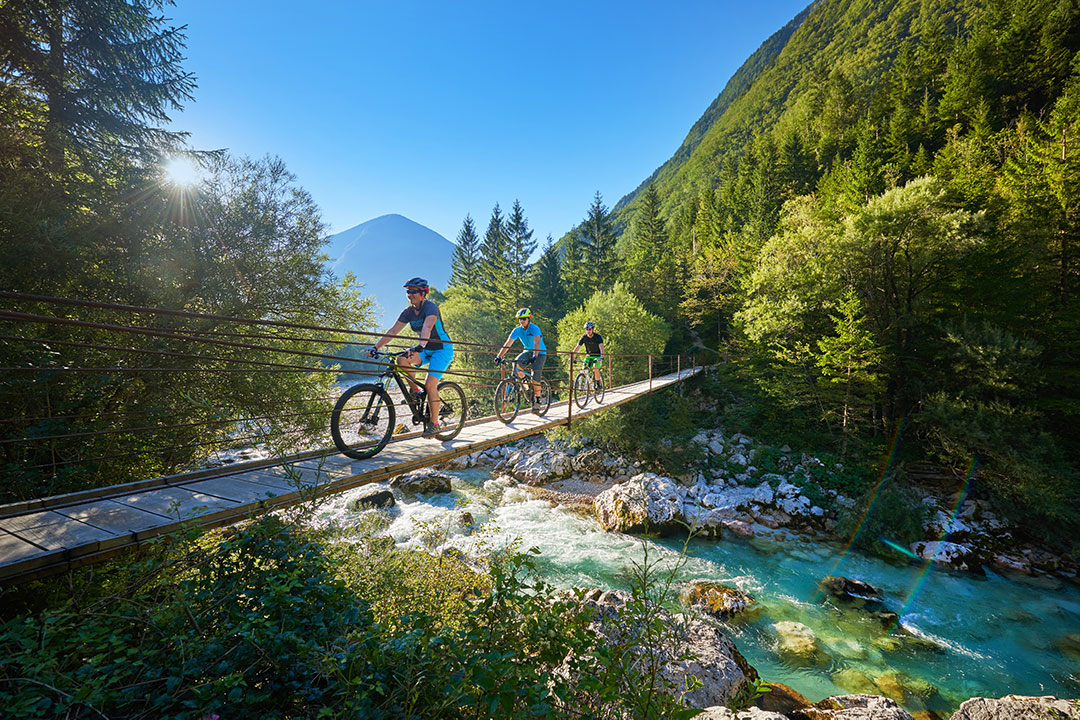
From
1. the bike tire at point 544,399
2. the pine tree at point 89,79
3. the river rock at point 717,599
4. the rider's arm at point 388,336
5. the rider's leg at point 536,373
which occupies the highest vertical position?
the pine tree at point 89,79

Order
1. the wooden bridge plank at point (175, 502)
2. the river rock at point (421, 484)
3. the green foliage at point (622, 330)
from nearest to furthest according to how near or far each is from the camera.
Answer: the wooden bridge plank at point (175, 502), the river rock at point (421, 484), the green foliage at point (622, 330)

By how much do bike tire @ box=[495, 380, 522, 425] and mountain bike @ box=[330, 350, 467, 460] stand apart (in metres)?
0.97

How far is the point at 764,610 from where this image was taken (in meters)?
6.90

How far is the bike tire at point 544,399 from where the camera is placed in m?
5.77

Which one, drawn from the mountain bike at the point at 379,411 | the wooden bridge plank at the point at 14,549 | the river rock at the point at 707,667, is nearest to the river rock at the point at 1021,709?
the river rock at the point at 707,667

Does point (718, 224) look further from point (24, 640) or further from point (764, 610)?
point (24, 640)

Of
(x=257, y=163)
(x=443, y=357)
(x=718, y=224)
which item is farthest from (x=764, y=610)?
(x=718, y=224)

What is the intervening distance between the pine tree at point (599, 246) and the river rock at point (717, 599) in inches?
944

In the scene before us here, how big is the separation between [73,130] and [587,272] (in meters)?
27.1

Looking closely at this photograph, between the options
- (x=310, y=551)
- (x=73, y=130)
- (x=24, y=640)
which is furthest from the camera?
(x=73, y=130)

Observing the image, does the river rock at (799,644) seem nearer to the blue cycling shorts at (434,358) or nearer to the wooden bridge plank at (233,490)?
the blue cycling shorts at (434,358)

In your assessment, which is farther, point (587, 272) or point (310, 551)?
point (587, 272)

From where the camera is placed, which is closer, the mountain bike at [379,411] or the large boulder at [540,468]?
the mountain bike at [379,411]

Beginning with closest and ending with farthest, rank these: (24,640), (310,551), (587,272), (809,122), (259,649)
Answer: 1. (24,640)
2. (259,649)
3. (310,551)
4. (587,272)
5. (809,122)
